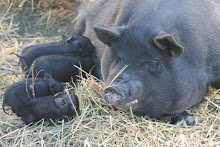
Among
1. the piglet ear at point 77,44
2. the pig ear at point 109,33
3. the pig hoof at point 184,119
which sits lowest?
the pig hoof at point 184,119

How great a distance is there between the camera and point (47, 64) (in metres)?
4.63

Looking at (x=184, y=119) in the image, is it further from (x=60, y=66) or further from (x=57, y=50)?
(x=57, y=50)

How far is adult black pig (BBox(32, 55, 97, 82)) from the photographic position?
15.1 feet

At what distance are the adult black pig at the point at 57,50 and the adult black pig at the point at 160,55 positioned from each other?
4.75ft

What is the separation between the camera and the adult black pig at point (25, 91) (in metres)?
3.92

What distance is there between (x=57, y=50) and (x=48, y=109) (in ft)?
5.08

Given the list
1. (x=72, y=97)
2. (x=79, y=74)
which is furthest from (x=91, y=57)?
(x=72, y=97)

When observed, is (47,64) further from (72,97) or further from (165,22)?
(165,22)

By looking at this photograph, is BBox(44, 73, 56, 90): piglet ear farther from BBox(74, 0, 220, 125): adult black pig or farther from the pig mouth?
the pig mouth

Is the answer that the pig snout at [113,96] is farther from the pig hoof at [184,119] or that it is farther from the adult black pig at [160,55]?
the pig hoof at [184,119]

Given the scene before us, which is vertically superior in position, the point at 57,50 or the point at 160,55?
the point at 160,55

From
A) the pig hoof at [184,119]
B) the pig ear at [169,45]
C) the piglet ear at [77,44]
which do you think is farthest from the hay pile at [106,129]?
the pig ear at [169,45]

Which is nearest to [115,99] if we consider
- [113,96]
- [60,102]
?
[113,96]

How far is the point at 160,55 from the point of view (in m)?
3.16
